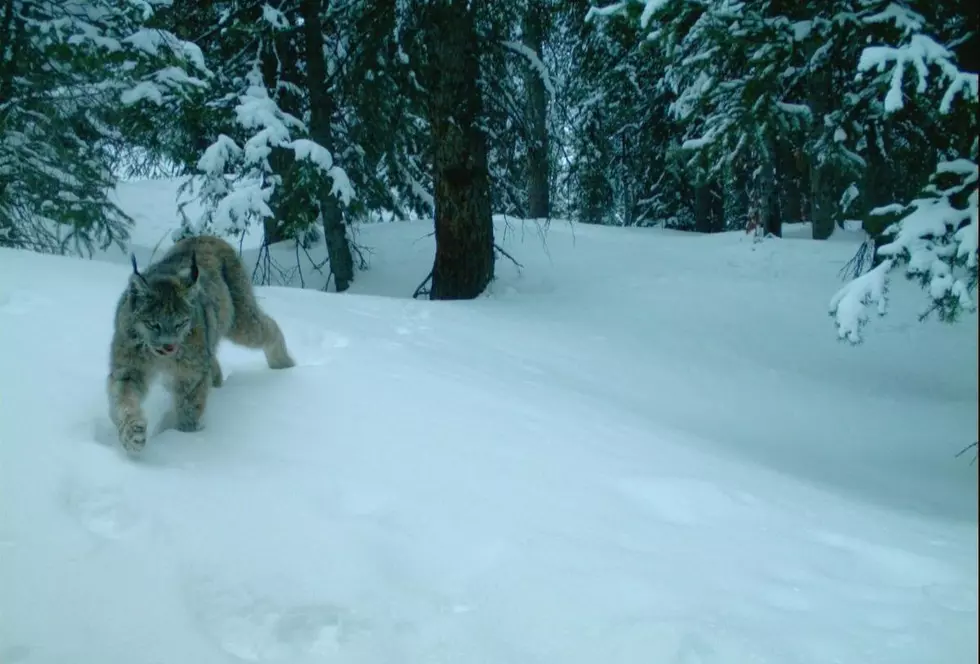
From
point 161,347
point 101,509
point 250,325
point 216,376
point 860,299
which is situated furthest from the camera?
point 860,299

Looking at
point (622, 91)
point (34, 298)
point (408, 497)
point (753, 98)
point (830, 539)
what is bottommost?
point (830, 539)

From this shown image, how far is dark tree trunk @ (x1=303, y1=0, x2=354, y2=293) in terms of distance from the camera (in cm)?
1210

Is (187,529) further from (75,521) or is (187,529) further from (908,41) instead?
(908,41)

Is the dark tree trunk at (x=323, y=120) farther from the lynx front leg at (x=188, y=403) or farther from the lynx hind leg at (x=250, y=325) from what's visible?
the lynx front leg at (x=188, y=403)

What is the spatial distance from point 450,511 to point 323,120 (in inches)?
396

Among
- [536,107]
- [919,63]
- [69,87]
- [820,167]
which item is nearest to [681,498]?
[919,63]

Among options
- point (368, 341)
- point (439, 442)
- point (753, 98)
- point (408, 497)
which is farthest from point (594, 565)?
point (753, 98)

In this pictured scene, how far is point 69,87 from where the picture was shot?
32.1 feet

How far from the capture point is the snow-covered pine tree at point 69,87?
29.5 feet

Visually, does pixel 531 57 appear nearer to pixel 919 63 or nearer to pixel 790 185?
pixel 919 63

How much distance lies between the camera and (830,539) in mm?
4258

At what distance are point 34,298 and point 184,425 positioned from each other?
2.36m

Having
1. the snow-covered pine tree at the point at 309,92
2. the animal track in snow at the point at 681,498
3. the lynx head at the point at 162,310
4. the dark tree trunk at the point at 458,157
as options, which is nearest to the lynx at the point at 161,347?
the lynx head at the point at 162,310

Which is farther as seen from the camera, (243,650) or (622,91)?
(622,91)
